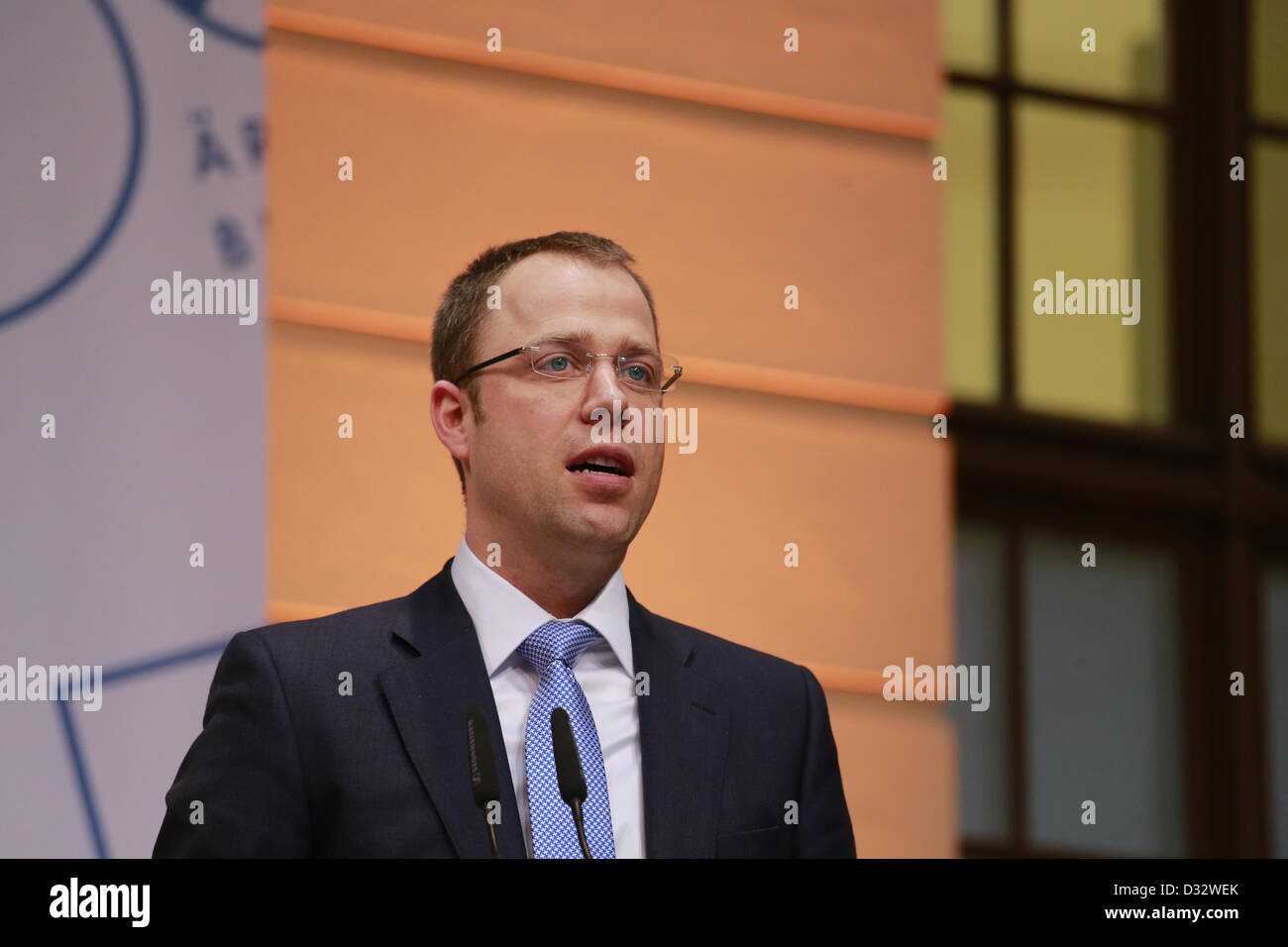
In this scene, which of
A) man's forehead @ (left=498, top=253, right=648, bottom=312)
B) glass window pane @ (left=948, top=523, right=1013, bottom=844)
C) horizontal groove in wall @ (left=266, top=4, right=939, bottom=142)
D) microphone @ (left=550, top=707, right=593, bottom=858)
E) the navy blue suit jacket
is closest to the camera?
microphone @ (left=550, top=707, right=593, bottom=858)

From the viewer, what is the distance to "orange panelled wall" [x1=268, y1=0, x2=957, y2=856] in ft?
10.3

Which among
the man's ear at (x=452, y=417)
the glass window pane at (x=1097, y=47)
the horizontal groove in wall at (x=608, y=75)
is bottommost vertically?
the man's ear at (x=452, y=417)

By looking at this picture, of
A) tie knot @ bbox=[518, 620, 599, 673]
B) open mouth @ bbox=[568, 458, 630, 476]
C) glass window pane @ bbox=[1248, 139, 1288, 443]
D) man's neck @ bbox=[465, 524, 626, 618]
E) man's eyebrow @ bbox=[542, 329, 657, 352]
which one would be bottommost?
tie knot @ bbox=[518, 620, 599, 673]

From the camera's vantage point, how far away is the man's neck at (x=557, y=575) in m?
2.47

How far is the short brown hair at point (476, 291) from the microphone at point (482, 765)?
0.64 meters

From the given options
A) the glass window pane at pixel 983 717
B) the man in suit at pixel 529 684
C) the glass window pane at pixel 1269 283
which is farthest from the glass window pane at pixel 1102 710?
the man in suit at pixel 529 684

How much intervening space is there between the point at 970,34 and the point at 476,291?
160cm

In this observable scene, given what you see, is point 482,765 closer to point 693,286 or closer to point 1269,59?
point 693,286

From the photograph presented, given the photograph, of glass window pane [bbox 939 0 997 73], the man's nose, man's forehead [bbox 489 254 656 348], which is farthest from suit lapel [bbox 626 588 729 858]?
glass window pane [bbox 939 0 997 73]

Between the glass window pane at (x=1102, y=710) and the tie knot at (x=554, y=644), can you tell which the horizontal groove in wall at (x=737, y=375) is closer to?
the glass window pane at (x=1102, y=710)

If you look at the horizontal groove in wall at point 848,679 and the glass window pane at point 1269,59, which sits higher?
the glass window pane at point 1269,59

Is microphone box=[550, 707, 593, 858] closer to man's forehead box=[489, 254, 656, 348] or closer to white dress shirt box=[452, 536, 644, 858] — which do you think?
white dress shirt box=[452, 536, 644, 858]

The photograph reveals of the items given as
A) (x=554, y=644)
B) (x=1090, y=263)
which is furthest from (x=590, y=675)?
(x=1090, y=263)

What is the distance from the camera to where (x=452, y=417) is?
8.68ft
